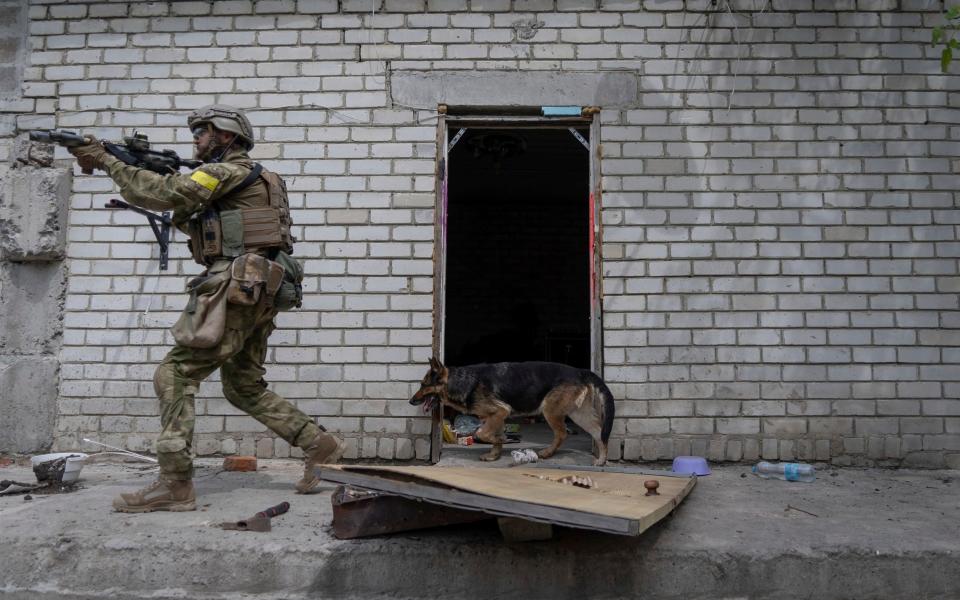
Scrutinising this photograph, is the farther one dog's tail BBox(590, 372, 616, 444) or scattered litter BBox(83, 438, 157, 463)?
scattered litter BBox(83, 438, 157, 463)

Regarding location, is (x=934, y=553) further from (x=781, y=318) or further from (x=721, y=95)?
(x=721, y=95)

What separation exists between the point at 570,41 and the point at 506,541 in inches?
149

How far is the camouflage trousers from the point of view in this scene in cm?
326

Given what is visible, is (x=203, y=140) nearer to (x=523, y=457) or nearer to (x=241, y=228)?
(x=241, y=228)

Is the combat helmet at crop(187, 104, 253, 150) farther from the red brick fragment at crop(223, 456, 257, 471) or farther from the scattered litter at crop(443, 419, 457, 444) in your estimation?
the scattered litter at crop(443, 419, 457, 444)

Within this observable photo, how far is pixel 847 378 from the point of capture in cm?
474

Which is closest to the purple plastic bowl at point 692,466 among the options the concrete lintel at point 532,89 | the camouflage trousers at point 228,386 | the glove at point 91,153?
the camouflage trousers at point 228,386

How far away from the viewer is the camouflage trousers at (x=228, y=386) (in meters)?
3.26

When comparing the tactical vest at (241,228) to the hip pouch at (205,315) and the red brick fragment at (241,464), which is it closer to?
the hip pouch at (205,315)

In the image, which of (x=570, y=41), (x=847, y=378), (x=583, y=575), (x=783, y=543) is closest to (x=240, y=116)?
(x=570, y=41)

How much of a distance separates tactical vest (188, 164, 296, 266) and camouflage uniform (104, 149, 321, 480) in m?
0.04

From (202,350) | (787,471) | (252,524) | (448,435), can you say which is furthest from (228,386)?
(787,471)

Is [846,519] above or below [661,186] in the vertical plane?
below

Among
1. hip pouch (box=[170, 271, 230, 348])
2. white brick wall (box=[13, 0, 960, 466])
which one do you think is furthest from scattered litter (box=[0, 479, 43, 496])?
hip pouch (box=[170, 271, 230, 348])
